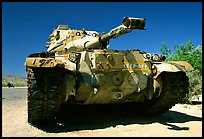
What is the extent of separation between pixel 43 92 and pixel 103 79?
1508 millimetres

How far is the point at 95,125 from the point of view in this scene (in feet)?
25.1

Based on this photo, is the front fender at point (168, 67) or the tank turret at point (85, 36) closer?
the tank turret at point (85, 36)

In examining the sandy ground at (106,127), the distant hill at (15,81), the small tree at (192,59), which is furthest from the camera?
the distant hill at (15,81)

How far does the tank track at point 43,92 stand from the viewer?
22.4ft

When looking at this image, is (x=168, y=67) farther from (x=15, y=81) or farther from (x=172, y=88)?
(x=15, y=81)

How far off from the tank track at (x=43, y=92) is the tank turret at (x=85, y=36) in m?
1.82

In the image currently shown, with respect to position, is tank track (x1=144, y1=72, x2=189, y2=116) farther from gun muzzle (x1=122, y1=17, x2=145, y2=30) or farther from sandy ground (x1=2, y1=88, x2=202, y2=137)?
gun muzzle (x1=122, y1=17, x2=145, y2=30)

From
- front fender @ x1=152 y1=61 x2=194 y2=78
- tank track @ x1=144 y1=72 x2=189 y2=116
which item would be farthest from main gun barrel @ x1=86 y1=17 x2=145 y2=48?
tank track @ x1=144 y1=72 x2=189 y2=116

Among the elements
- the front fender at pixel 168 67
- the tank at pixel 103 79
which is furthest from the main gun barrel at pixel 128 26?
the front fender at pixel 168 67

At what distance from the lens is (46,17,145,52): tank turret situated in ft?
22.6

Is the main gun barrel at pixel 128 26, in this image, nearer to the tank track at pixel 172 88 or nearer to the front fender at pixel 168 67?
the front fender at pixel 168 67

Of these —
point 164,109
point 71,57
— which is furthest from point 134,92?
point 71,57

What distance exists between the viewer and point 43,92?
687 centimetres

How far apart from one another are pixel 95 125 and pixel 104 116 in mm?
1382
